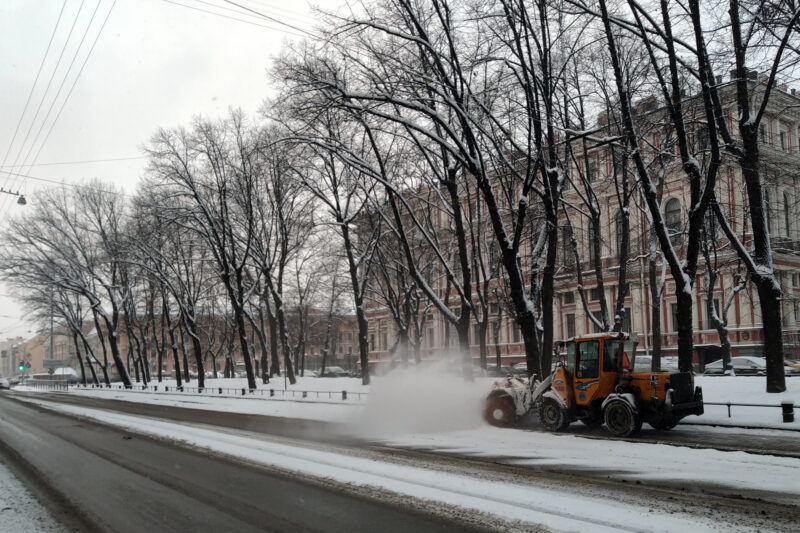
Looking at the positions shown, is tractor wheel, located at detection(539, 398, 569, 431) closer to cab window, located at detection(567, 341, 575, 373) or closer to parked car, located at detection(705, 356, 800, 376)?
cab window, located at detection(567, 341, 575, 373)

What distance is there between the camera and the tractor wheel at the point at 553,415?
16.4m

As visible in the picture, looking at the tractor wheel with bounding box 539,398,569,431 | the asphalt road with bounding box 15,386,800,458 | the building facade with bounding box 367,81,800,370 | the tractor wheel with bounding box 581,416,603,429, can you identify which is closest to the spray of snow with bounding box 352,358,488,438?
the asphalt road with bounding box 15,386,800,458

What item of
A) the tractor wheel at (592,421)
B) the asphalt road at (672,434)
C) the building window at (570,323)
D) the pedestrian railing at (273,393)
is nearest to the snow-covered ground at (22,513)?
the asphalt road at (672,434)

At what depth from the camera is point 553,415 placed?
16.7 meters

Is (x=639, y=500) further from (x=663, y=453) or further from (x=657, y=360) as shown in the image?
(x=657, y=360)

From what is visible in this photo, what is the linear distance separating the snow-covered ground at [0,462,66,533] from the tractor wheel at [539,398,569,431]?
11.7 meters

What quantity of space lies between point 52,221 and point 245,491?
160 ft

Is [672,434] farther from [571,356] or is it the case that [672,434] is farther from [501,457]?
[501,457]

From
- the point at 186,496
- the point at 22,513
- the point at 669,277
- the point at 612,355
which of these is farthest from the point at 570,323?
the point at 22,513

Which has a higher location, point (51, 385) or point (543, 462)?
point (543, 462)

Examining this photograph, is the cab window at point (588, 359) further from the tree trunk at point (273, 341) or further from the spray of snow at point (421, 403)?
the tree trunk at point (273, 341)

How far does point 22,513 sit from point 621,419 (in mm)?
12270

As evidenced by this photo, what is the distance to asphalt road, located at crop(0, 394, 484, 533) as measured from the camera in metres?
7.84

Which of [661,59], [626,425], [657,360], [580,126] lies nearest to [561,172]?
[580,126]
